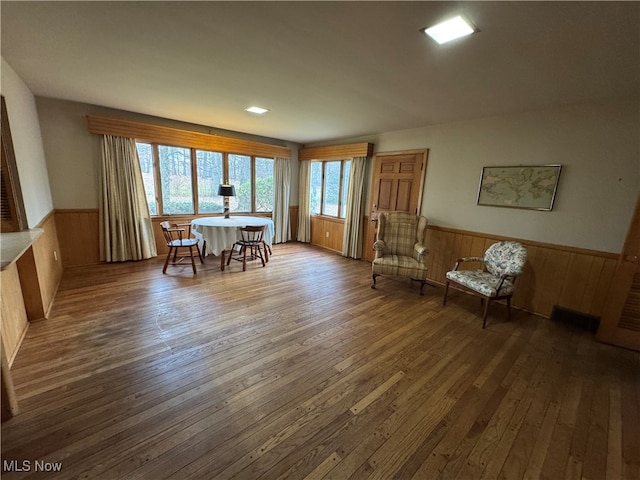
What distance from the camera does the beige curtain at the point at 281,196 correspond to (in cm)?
587

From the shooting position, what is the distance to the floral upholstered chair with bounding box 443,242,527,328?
2.79 metres

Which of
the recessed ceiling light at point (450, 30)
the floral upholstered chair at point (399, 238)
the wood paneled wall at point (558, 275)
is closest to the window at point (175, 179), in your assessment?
the floral upholstered chair at point (399, 238)

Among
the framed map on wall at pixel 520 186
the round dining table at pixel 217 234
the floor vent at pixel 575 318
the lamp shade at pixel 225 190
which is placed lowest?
the floor vent at pixel 575 318

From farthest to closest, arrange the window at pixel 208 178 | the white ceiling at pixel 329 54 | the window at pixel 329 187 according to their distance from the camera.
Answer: the window at pixel 329 187 < the window at pixel 208 178 < the white ceiling at pixel 329 54

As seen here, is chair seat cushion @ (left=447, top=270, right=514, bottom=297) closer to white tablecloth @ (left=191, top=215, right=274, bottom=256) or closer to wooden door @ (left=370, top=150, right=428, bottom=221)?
wooden door @ (left=370, top=150, right=428, bottom=221)

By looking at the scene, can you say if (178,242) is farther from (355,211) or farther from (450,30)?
(450,30)

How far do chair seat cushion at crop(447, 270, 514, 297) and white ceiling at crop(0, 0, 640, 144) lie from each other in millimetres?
1935

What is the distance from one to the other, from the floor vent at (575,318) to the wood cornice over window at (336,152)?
3.54m

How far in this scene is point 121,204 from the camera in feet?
13.6

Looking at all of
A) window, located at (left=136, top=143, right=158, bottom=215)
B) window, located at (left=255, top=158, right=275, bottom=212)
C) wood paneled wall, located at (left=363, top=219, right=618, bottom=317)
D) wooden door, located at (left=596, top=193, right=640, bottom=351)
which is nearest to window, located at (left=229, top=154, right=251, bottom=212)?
window, located at (left=255, top=158, right=275, bottom=212)

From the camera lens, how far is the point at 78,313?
2.62 m

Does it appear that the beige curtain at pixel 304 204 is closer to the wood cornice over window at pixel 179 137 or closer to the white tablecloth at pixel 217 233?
the wood cornice over window at pixel 179 137

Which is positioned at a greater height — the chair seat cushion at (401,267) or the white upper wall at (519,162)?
the white upper wall at (519,162)

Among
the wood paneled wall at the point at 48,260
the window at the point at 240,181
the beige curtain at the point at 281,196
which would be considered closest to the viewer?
the wood paneled wall at the point at 48,260
